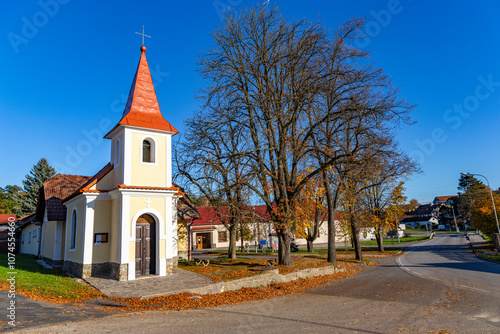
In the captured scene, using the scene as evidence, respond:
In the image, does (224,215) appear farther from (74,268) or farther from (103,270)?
(74,268)

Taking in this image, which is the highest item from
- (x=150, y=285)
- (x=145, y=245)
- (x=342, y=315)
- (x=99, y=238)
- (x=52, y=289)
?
(x=99, y=238)

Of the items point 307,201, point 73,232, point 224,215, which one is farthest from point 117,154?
point 307,201

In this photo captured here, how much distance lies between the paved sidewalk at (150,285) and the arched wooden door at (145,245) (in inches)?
26.7

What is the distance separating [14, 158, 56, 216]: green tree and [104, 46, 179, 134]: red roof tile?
31232 mm

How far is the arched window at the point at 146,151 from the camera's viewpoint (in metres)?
15.4

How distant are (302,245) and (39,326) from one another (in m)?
43.2

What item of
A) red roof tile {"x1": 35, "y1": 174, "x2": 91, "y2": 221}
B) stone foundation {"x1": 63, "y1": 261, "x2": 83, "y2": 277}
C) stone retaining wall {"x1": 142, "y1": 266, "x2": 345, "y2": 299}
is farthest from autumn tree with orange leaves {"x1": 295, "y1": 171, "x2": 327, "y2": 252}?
red roof tile {"x1": 35, "y1": 174, "x2": 91, "y2": 221}

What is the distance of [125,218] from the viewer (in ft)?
44.2

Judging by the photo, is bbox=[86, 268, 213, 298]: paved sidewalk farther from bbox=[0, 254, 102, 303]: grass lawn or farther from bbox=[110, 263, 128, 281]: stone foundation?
bbox=[0, 254, 102, 303]: grass lawn

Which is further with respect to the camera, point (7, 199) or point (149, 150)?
point (7, 199)

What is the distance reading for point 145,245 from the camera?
14.3 metres

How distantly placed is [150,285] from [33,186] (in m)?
36.8

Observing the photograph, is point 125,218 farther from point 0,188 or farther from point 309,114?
point 0,188

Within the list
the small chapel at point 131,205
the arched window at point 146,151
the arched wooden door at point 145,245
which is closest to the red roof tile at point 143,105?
the small chapel at point 131,205
